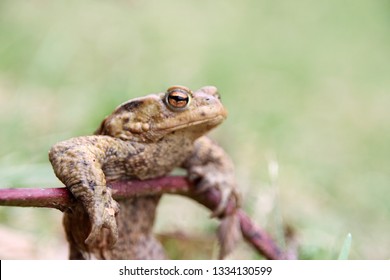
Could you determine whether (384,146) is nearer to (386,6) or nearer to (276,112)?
(276,112)

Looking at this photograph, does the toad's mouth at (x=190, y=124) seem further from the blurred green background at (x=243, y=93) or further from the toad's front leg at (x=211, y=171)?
the blurred green background at (x=243, y=93)

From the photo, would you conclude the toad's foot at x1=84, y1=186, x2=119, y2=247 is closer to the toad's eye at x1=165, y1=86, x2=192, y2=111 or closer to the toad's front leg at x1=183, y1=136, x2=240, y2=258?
the toad's eye at x1=165, y1=86, x2=192, y2=111

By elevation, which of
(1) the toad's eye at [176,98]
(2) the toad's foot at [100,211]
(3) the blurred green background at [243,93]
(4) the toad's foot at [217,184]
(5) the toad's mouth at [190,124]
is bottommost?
(3) the blurred green background at [243,93]

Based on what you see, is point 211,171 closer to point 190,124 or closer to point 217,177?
point 217,177

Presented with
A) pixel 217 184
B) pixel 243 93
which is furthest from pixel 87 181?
pixel 243 93

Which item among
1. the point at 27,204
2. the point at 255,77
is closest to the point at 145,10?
the point at 255,77

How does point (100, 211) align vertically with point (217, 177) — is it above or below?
above

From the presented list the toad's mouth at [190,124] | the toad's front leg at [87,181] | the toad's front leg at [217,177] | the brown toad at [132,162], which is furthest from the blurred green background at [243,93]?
the toad's front leg at [87,181]

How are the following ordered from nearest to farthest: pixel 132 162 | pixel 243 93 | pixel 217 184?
pixel 132 162 < pixel 217 184 < pixel 243 93
